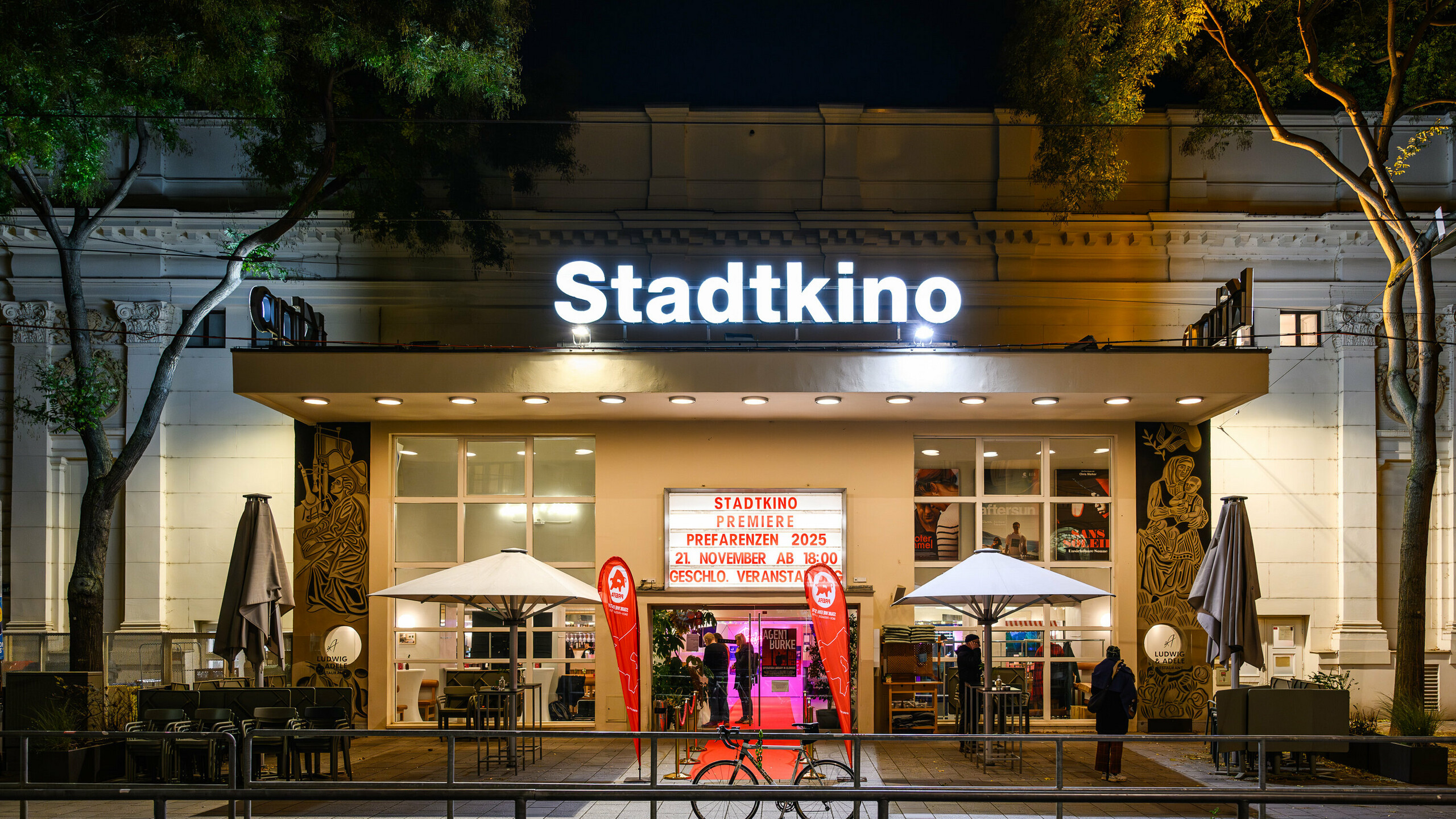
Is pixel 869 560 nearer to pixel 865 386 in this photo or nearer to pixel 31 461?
pixel 865 386

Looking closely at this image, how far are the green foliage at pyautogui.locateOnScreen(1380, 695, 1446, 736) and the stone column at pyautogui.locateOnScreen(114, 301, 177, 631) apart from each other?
19.9 m

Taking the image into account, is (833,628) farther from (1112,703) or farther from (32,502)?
(32,502)

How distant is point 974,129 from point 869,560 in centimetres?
900

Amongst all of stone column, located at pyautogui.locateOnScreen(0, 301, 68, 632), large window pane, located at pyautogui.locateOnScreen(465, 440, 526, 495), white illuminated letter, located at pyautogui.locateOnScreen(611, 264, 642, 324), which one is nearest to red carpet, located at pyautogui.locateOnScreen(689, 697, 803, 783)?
large window pane, located at pyautogui.locateOnScreen(465, 440, 526, 495)

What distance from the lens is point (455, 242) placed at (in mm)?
19047

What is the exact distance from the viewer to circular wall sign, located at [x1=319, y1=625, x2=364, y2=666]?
16.7 m

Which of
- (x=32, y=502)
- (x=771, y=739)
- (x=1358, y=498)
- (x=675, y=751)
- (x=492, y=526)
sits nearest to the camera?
(x=771, y=739)

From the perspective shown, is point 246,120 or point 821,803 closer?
point 821,803

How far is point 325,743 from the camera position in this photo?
1286 centimetres

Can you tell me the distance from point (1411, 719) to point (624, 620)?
10.4 metres

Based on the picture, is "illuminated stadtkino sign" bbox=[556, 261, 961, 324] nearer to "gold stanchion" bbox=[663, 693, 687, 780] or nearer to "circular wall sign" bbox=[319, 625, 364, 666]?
"gold stanchion" bbox=[663, 693, 687, 780]

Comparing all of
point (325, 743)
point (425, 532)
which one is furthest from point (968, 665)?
point (425, 532)

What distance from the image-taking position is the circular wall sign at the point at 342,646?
1666 centimetres

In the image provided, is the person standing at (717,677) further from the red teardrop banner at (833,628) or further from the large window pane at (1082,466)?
the large window pane at (1082,466)
